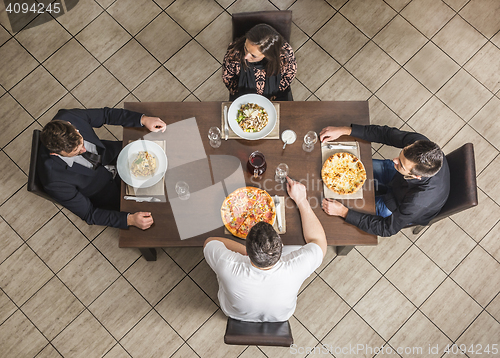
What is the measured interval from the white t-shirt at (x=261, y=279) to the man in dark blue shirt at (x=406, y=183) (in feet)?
1.15

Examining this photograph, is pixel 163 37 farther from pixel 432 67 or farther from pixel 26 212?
pixel 432 67

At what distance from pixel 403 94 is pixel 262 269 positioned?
242 centimetres

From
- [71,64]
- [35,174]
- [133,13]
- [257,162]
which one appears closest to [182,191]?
[257,162]

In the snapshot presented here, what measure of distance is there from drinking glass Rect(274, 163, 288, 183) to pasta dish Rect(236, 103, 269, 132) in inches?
10.7

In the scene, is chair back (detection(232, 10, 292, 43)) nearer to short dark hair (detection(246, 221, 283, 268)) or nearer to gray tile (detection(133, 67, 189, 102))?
gray tile (detection(133, 67, 189, 102))

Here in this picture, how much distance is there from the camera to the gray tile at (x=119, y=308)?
9.09ft

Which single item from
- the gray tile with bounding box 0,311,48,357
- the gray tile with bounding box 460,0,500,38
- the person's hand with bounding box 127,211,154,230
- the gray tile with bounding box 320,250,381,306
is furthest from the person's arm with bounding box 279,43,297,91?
the gray tile with bounding box 0,311,48,357

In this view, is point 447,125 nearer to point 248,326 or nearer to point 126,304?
point 248,326

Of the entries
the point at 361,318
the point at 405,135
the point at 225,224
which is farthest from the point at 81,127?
the point at 361,318

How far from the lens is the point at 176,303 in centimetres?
282

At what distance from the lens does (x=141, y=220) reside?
1910 millimetres

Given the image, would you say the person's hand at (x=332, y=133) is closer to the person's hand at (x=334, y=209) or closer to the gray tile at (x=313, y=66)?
the person's hand at (x=334, y=209)

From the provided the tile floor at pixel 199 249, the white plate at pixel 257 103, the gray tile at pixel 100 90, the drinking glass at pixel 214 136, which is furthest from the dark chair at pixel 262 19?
the gray tile at pixel 100 90

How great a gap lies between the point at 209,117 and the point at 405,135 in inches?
48.1
